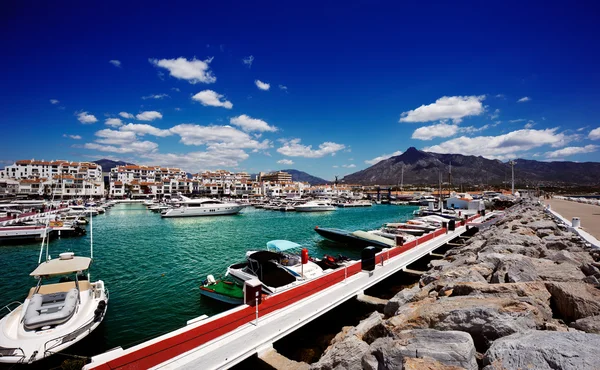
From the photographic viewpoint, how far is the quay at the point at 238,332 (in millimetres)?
5988

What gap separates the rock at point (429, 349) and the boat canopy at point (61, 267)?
40.4 feet

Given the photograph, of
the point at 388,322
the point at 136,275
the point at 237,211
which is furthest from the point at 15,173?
the point at 388,322

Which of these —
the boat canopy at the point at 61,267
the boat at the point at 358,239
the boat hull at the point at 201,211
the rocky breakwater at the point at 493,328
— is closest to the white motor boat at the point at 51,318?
the boat canopy at the point at 61,267

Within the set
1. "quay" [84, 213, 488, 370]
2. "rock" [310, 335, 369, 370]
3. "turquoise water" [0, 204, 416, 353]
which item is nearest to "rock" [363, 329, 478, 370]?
"rock" [310, 335, 369, 370]

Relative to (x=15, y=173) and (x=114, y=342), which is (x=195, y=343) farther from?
(x=15, y=173)

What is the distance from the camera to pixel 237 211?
200ft

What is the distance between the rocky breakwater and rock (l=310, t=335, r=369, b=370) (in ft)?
0.06

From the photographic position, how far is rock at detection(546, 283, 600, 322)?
16.7ft

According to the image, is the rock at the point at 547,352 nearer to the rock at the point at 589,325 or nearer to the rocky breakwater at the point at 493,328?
the rocky breakwater at the point at 493,328

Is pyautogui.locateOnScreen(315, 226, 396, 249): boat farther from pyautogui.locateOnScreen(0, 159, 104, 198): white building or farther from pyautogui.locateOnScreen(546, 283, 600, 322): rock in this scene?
pyautogui.locateOnScreen(0, 159, 104, 198): white building

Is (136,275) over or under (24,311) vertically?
under

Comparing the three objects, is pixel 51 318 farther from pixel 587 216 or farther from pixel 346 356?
pixel 587 216

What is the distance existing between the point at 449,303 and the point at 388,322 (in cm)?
138

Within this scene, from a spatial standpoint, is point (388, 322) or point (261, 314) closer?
point (388, 322)
